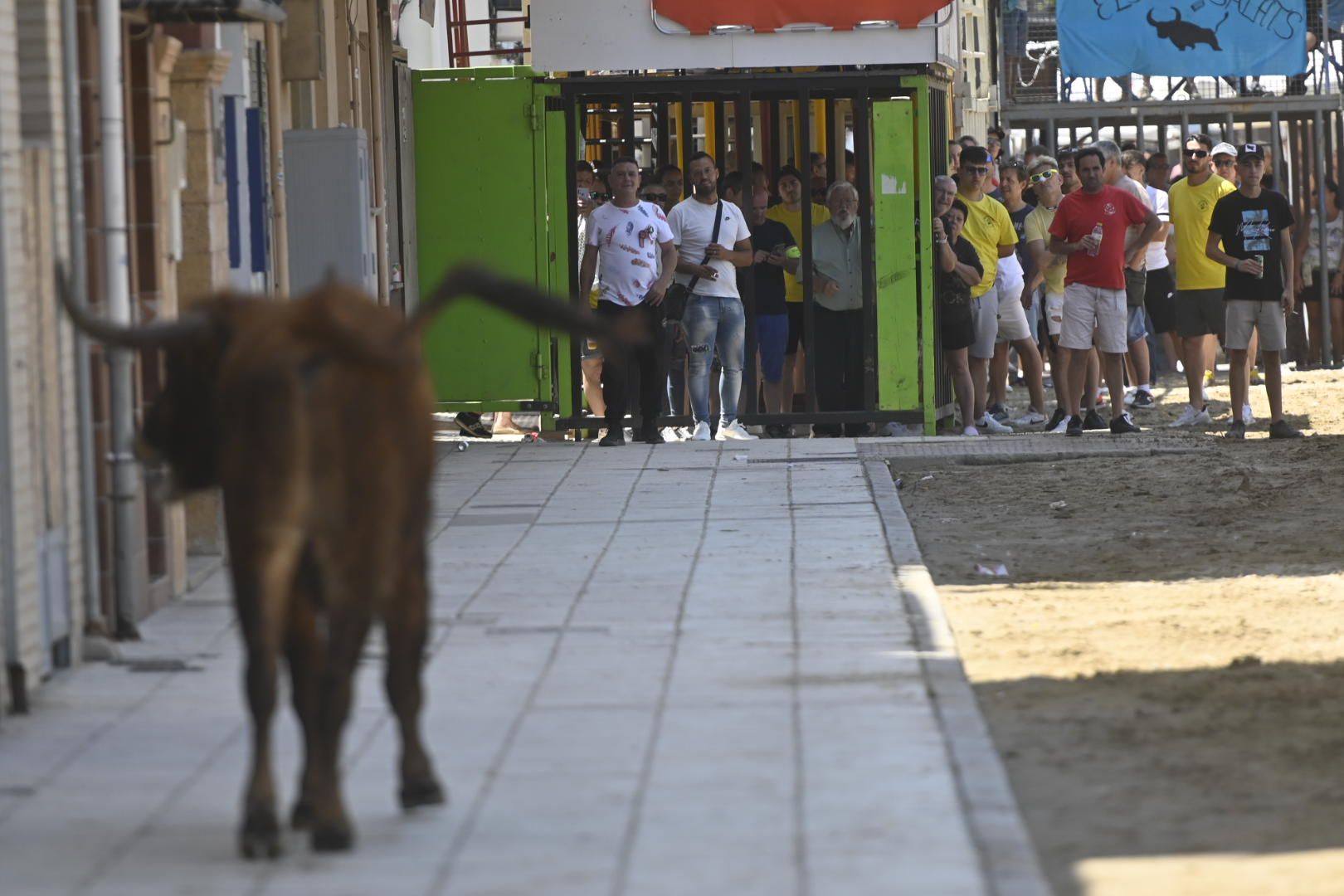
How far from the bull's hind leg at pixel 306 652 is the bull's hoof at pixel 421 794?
44 centimetres

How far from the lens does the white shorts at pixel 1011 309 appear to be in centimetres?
1778

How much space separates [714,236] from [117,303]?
855 centimetres

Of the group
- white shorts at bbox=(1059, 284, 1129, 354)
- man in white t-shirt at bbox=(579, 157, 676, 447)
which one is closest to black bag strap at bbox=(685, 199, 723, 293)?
man in white t-shirt at bbox=(579, 157, 676, 447)

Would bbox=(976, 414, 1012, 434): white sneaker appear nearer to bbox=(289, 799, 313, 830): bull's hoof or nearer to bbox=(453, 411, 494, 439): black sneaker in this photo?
bbox=(453, 411, 494, 439): black sneaker

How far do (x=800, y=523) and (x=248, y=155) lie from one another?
3.49 m

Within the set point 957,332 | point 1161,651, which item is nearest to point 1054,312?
point 957,332

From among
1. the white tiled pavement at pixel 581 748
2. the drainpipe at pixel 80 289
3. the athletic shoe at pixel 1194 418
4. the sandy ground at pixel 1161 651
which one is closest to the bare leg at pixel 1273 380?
the sandy ground at pixel 1161 651

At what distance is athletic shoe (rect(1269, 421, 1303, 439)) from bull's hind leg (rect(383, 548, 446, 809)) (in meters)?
11.5

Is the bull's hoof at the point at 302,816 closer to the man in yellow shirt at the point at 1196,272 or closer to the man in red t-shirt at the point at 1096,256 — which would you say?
the man in red t-shirt at the point at 1096,256

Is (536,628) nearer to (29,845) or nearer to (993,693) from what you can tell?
(993,693)

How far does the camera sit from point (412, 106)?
57.2 feet

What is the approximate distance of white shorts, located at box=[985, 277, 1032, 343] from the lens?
58.3 ft

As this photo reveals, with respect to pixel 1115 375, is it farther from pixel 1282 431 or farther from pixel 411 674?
pixel 411 674

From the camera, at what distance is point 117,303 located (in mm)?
8523
